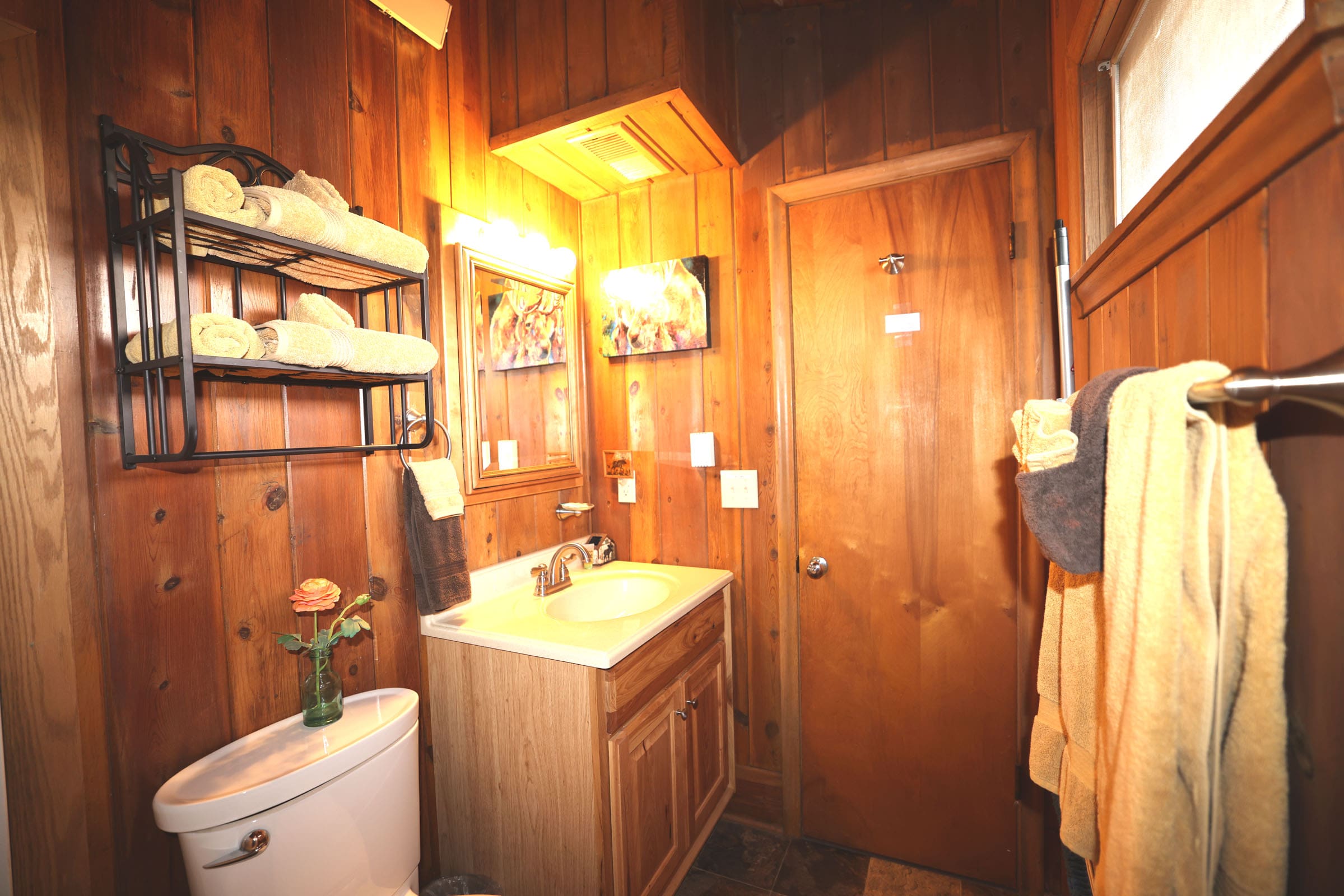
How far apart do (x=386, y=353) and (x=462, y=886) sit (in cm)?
129

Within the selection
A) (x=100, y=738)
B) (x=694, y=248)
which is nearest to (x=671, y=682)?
(x=100, y=738)

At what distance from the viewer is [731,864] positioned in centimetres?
174

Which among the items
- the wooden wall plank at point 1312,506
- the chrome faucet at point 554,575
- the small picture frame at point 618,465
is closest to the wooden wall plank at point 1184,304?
the wooden wall plank at point 1312,506

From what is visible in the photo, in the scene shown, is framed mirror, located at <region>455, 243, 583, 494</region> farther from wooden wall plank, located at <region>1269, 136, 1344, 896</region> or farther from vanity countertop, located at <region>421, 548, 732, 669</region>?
wooden wall plank, located at <region>1269, 136, 1344, 896</region>

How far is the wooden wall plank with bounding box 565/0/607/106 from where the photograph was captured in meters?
1.58

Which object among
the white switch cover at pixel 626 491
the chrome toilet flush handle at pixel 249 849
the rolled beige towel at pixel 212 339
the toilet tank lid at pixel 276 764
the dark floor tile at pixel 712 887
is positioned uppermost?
the rolled beige towel at pixel 212 339

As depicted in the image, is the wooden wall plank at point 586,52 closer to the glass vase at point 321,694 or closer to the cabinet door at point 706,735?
the glass vase at point 321,694

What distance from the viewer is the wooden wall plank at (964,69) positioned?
1.58m

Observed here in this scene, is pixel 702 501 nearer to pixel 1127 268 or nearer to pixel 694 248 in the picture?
pixel 694 248

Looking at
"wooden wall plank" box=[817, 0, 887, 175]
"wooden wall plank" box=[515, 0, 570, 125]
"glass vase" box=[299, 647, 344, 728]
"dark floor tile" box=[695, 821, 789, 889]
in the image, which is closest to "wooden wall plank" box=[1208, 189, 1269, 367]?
"wooden wall plank" box=[817, 0, 887, 175]

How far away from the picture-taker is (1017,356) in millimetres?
1581

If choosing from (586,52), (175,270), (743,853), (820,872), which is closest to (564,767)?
(743,853)

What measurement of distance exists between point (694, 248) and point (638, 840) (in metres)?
1.76

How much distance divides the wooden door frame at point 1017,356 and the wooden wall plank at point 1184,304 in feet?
3.11
